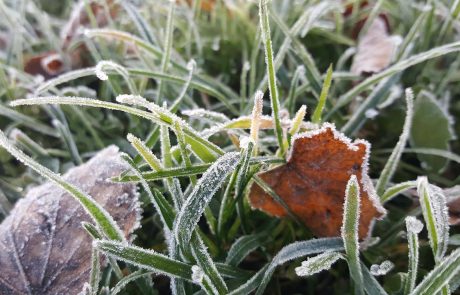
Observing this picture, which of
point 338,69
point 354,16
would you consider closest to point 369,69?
point 338,69

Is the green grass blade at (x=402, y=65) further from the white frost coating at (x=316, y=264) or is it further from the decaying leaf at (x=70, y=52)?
the decaying leaf at (x=70, y=52)

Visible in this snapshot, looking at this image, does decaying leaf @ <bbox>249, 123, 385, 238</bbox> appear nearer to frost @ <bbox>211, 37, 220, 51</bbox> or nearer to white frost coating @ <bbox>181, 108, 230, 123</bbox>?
white frost coating @ <bbox>181, 108, 230, 123</bbox>

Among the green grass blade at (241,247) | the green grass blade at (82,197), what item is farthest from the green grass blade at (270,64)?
the green grass blade at (82,197)

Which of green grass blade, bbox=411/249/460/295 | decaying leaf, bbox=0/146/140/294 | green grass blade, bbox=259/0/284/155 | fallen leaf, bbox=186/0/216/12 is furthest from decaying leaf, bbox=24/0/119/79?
green grass blade, bbox=411/249/460/295

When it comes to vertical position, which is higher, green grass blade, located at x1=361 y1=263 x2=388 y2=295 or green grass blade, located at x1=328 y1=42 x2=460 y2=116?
green grass blade, located at x1=328 y1=42 x2=460 y2=116

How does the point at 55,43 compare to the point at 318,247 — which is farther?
the point at 55,43

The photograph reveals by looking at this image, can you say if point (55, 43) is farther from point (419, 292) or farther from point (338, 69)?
point (419, 292)
